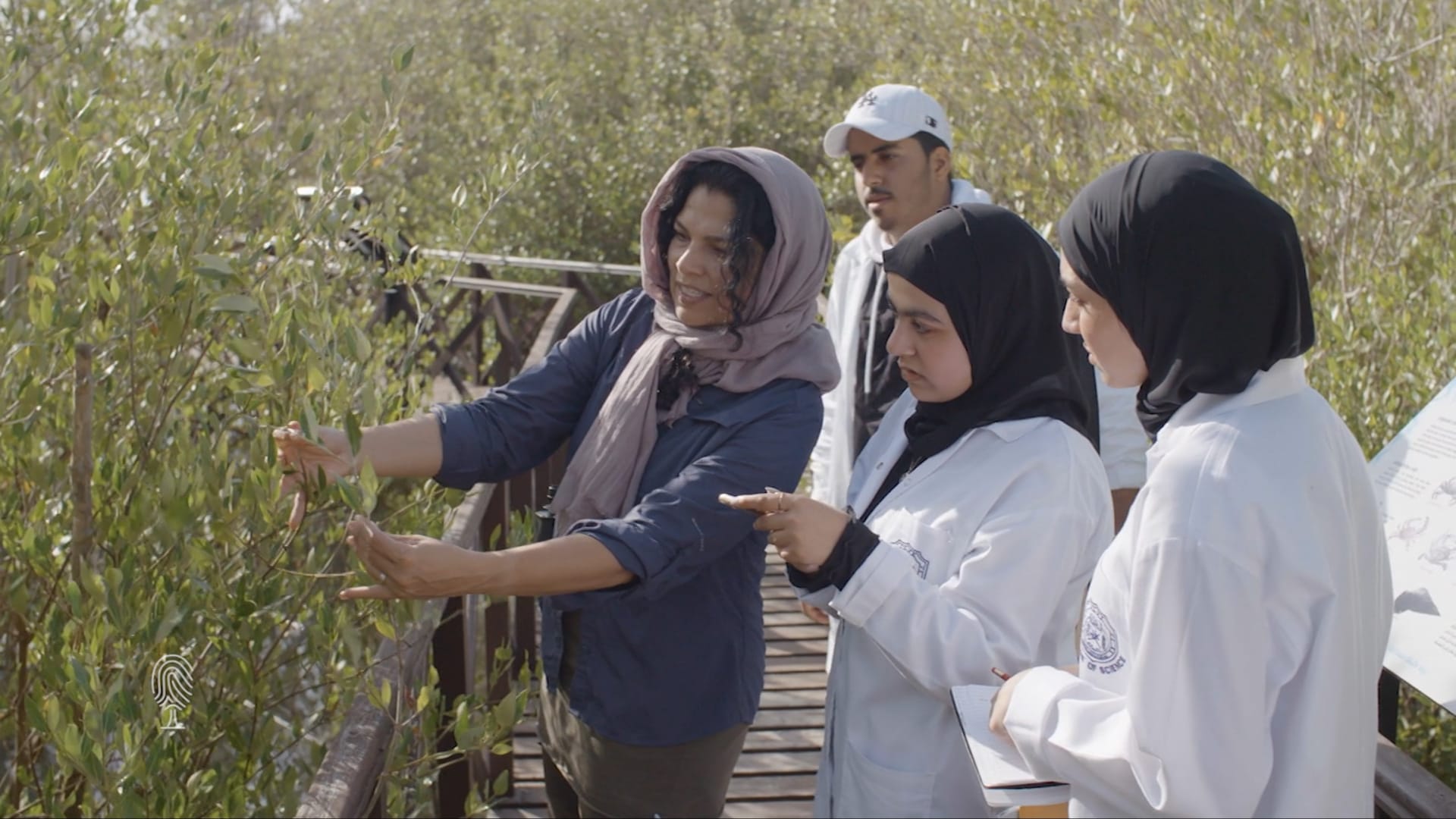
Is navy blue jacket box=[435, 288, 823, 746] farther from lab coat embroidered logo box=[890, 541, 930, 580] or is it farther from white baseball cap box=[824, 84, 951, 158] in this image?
white baseball cap box=[824, 84, 951, 158]

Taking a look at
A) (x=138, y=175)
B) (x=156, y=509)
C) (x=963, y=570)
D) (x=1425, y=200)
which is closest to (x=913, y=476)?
(x=963, y=570)

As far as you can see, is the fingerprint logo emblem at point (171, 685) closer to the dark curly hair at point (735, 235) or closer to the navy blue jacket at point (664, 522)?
the navy blue jacket at point (664, 522)

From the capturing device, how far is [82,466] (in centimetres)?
178

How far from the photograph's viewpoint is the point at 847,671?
2.22m

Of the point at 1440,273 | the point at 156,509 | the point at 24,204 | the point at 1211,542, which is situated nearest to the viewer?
the point at 1211,542

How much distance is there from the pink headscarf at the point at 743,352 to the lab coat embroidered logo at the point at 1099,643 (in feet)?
2.51

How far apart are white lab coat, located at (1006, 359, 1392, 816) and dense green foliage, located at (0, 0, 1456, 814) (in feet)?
2.93

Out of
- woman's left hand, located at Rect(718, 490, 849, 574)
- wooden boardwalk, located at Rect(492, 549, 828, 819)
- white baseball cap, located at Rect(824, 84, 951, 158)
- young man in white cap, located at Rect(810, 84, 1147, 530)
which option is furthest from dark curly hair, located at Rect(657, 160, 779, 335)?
wooden boardwalk, located at Rect(492, 549, 828, 819)

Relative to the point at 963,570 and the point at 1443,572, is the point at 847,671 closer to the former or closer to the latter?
the point at 963,570

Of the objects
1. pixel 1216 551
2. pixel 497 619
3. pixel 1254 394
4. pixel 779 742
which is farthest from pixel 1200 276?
pixel 779 742

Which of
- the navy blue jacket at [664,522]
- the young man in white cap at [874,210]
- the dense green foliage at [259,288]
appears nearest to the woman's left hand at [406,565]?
the dense green foliage at [259,288]

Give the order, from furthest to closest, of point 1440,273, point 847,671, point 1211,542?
point 1440,273, point 847,671, point 1211,542

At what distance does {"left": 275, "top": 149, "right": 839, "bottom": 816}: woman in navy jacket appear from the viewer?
2.17 m

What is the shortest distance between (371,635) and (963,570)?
5.05ft
